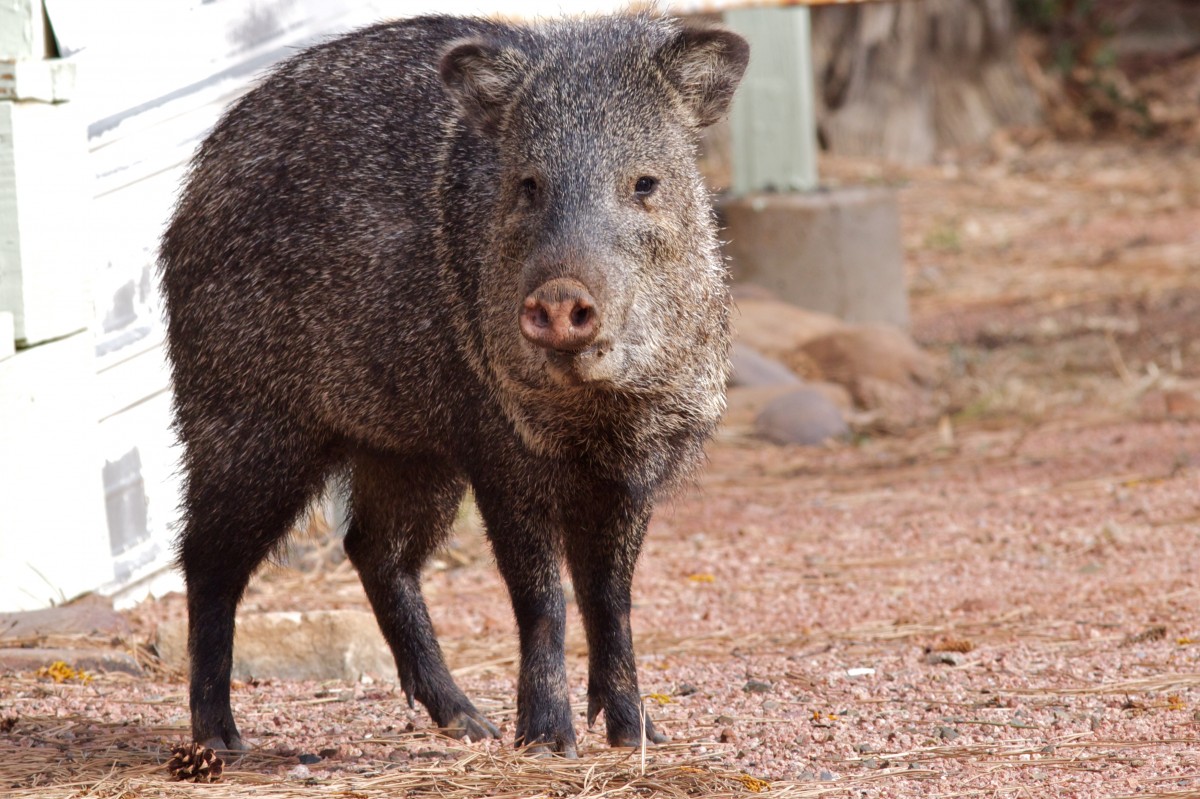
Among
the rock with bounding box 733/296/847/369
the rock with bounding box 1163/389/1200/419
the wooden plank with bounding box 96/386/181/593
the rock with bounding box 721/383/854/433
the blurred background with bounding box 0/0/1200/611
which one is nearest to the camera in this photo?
the blurred background with bounding box 0/0/1200/611

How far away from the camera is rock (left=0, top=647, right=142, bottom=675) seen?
363cm

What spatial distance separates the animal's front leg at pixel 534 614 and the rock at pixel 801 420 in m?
3.49

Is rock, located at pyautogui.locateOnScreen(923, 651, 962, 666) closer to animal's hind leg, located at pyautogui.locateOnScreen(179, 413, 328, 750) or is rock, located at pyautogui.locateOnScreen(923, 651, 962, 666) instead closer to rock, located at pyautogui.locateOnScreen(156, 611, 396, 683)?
rock, located at pyautogui.locateOnScreen(156, 611, 396, 683)

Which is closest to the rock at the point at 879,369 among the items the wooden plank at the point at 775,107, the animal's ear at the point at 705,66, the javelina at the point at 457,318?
the wooden plank at the point at 775,107

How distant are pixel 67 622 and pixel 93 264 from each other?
3.18 feet

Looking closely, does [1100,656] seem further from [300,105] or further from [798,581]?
[300,105]

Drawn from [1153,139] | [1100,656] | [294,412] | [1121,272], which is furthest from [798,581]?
[1153,139]

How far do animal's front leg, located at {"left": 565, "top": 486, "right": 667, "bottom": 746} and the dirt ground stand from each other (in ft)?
0.40

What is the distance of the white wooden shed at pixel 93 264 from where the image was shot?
3863 millimetres

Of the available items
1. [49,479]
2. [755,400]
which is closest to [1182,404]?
[755,400]

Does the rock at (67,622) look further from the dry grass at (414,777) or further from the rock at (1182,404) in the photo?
the rock at (1182,404)

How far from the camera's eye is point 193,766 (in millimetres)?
2812

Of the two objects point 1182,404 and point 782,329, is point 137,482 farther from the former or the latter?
point 1182,404

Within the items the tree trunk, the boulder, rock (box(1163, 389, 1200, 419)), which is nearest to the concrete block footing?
the boulder
